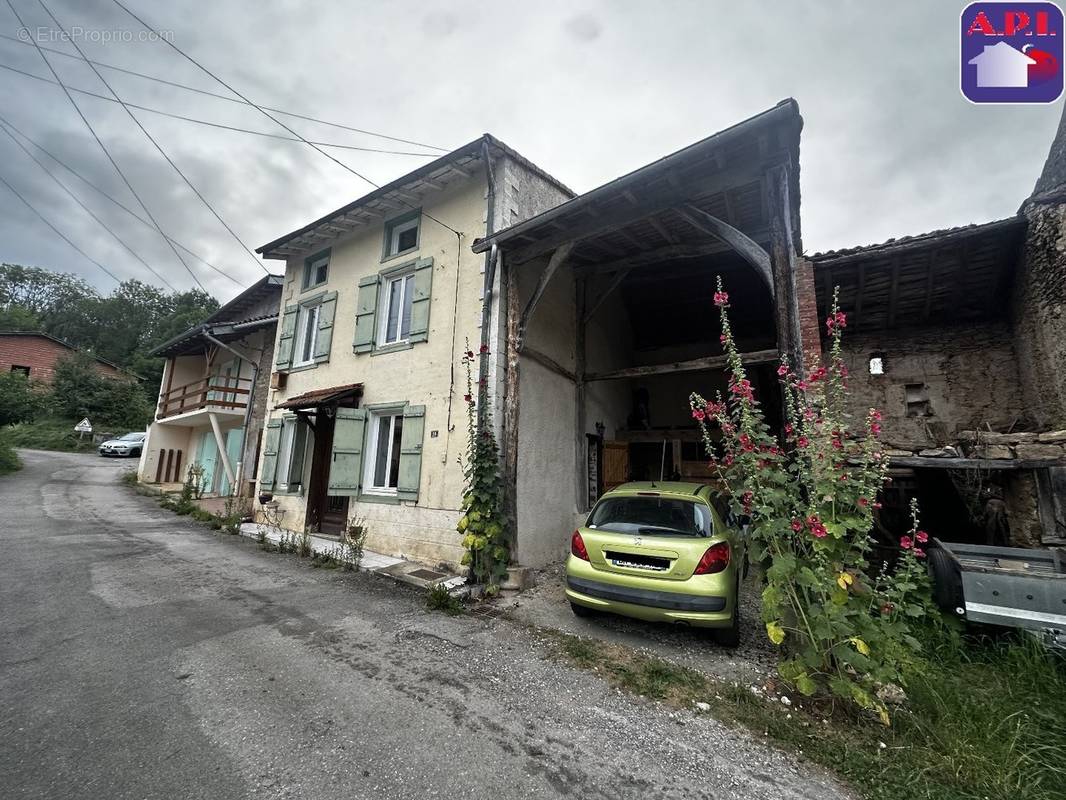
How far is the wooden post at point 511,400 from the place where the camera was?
623 centimetres

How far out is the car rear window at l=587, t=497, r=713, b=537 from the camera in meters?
4.21

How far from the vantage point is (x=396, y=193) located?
A: 8.09 m

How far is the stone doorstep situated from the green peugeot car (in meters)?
2.21

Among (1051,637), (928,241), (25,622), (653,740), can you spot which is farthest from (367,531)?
(928,241)

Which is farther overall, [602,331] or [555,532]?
[602,331]

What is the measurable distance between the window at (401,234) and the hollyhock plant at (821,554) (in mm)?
7314

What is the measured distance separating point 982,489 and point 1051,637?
3257 millimetres

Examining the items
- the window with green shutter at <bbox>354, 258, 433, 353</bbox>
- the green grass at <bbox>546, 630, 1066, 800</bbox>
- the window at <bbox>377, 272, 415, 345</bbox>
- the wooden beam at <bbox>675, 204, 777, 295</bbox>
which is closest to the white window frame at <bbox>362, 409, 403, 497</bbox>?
the window with green shutter at <bbox>354, 258, 433, 353</bbox>

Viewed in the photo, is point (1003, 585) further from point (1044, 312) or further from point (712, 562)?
point (1044, 312)

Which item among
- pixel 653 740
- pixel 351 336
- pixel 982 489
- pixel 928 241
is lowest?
pixel 653 740

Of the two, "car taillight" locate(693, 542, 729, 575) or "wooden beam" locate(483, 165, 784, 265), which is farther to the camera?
"wooden beam" locate(483, 165, 784, 265)

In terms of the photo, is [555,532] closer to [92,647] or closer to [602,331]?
[602,331]

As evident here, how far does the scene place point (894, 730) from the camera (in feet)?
9.29

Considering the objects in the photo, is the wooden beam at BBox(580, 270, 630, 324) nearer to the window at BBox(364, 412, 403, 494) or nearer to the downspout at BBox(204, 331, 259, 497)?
the window at BBox(364, 412, 403, 494)
